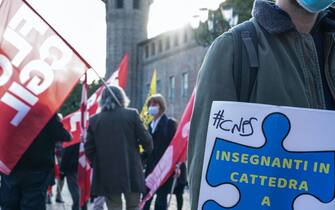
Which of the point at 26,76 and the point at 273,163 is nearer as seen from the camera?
the point at 273,163

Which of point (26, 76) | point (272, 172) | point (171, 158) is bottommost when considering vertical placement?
point (272, 172)

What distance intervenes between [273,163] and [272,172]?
0.07ft

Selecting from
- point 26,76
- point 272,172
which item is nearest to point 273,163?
point 272,172

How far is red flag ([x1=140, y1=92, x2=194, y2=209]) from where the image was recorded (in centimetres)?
823

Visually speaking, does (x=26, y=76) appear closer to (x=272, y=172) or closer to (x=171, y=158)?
(x=171, y=158)

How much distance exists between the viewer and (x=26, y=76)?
5.71 meters

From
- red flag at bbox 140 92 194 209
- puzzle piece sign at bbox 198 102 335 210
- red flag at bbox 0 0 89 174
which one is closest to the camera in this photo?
puzzle piece sign at bbox 198 102 335 210

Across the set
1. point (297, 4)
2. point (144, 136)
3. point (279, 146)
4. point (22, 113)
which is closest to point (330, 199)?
Answer: point (279, 146)

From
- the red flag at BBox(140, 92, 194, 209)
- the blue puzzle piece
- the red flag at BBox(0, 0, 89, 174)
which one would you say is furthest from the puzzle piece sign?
the red flag at BBox(140, 92, 194, 209)

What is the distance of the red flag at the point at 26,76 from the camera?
18.5 feet

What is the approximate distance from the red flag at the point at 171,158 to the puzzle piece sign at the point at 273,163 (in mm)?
6393

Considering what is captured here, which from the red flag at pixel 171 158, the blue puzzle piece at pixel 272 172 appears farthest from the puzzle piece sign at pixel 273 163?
the red flag at pixel 171 158

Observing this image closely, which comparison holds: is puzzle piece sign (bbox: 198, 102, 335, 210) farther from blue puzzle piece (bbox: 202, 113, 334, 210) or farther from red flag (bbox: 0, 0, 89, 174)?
red flag (bbox: 0, 0, 89, 174)

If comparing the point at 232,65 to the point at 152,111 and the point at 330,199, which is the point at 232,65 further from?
the point at 152,111
